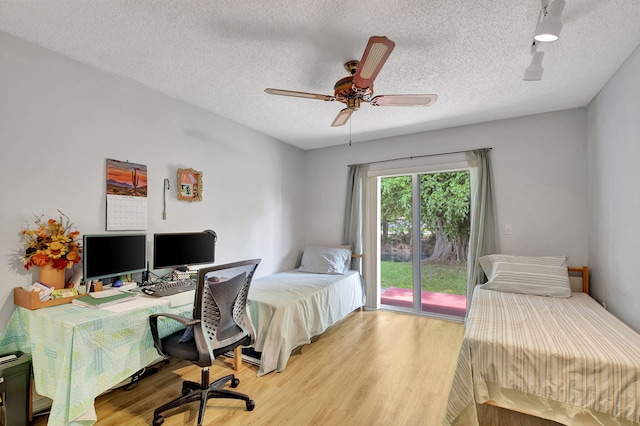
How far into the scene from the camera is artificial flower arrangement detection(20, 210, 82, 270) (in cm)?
197

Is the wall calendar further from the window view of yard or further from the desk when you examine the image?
the window view of yard

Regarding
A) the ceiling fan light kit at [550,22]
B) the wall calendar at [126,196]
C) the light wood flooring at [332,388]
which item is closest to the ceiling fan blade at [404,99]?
the ceiling fan light kit at [550,22]

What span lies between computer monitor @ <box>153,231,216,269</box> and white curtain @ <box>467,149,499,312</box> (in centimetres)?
298

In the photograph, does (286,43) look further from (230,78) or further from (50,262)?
(50,262)

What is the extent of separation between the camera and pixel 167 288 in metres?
2.35

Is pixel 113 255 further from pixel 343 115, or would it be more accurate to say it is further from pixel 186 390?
pixel 343 115

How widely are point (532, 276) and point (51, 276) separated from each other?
13.2ft

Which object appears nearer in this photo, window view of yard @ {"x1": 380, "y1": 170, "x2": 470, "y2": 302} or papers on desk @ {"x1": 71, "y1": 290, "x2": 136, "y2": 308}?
papers on desk @ {"x1": 71, "y1": 290, "x2": 136, "y2": 308}

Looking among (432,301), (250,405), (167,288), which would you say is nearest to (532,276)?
(432,301)

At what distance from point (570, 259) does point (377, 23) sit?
319 centimetres

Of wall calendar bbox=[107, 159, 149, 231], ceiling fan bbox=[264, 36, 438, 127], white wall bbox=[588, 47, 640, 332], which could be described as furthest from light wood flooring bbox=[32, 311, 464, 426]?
ceiling fan bbox=[264, 36, 438, 127]

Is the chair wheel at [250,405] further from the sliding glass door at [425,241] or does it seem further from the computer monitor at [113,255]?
the sliding glass door at [425,241]

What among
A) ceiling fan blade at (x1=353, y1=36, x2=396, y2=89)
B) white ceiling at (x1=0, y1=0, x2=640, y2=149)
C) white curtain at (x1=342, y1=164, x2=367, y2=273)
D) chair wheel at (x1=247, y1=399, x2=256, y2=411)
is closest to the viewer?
ceiling fan blade at (x1=353, y1=36, x2=396, y2=89)

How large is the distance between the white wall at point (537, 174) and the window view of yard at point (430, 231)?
46 cm
